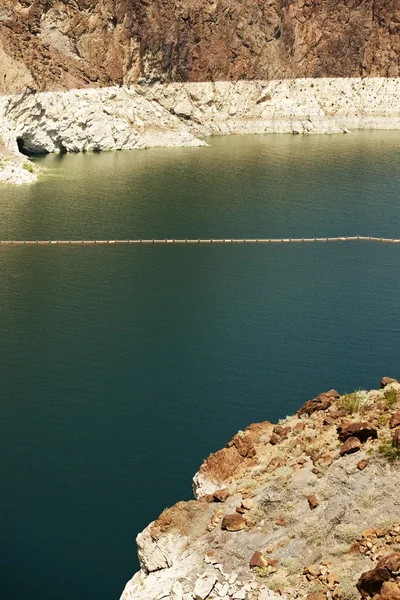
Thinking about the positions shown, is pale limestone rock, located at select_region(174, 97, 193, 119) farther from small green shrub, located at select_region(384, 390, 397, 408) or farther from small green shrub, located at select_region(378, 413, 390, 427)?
small green shrub, located at select_region(378, 413, 390, 427)

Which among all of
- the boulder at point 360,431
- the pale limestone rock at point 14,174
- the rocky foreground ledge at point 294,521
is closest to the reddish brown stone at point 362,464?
the rocky foreground ledge at point 294,521

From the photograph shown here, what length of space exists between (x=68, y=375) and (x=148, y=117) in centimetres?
12573

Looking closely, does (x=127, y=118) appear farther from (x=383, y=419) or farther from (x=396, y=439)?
A: (x=396, y=439)

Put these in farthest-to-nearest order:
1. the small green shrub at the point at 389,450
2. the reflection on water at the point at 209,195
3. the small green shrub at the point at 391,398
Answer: the reflection on water at the point at 209,195 → the small green shrub at the point at 391,398 → the small green shrub at the point at 389,450

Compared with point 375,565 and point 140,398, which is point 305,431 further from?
point 140,398

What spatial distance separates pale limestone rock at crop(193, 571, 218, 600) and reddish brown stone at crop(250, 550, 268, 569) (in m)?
1.20

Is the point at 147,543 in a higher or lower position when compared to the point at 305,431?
lower

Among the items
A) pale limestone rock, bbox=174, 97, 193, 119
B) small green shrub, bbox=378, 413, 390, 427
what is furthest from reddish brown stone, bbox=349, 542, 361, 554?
pale limestone rock, bbox=174, 97, 193, 119

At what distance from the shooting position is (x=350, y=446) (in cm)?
2869

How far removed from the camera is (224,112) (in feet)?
646

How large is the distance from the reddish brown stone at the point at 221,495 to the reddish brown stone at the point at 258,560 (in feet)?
10.5

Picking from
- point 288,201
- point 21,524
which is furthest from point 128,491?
point 288,201

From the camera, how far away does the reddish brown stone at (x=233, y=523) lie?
90.6 ft

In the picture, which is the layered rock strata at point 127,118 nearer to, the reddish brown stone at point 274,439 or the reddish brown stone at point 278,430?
the reddish brown stone at point 278,430
